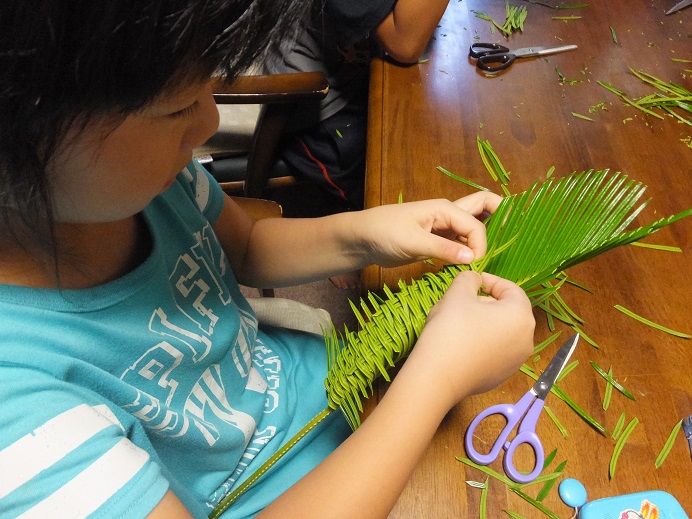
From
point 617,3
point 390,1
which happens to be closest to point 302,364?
point 390,1

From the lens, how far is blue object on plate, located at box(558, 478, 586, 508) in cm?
59

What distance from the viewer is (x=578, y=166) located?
0.92 m

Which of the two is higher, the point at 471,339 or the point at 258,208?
the point at 471,339

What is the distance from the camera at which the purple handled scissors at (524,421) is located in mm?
614

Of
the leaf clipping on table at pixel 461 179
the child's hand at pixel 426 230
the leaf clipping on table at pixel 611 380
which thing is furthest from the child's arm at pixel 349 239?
the leaf clipping on table at pixel 611 380

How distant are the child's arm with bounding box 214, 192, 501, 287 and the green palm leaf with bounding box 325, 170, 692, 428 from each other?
4 cm

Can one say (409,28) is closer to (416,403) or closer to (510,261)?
(510,261)

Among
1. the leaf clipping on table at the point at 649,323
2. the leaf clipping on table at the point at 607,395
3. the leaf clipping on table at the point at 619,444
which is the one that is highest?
the leaf clipping on table at the point at 649,323

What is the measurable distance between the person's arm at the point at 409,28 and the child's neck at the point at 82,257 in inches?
26.4

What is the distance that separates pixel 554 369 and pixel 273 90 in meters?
0.79

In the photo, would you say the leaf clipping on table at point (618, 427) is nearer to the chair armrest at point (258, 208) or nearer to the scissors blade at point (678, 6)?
the chair armrest at point (258, 208)

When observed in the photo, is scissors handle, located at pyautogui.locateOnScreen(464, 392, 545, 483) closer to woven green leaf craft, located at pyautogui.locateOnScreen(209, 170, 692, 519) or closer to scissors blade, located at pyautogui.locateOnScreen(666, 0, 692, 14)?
woven green leaf craft, located at pyautogui.locateOnScreen(209, 170, 692, 519)

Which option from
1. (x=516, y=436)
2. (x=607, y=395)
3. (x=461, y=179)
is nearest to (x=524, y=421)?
(x=516, y=436)

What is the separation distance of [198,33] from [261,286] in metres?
→ 0.61
